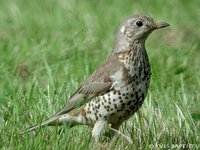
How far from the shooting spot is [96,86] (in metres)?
6.60

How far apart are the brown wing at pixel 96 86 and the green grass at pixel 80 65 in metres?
0.21

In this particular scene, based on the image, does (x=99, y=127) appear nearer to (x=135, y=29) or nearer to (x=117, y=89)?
(x=117, y=89)

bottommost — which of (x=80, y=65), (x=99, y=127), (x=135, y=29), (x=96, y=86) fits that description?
(x=99, y=127)

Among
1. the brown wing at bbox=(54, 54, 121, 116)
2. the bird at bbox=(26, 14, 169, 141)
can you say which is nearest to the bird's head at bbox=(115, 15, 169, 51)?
the bird at bbox=(26, 14, 169, 141)

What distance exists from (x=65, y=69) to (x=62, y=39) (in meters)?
0.81

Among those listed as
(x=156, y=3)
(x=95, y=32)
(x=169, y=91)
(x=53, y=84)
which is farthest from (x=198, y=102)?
(x=156, y=3)

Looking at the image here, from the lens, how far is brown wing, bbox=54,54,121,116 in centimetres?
652

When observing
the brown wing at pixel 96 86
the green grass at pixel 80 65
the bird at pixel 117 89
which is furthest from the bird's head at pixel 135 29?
the green grass at pixel 80 65

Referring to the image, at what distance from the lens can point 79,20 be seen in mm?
9938

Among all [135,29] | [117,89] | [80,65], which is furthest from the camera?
[80,65]

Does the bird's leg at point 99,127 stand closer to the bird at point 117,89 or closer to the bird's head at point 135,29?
the bird at point 117,89

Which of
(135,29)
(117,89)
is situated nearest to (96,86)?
(117,89)

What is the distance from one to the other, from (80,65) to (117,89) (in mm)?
2056

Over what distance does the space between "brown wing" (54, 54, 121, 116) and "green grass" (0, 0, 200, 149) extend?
8.4 inches
